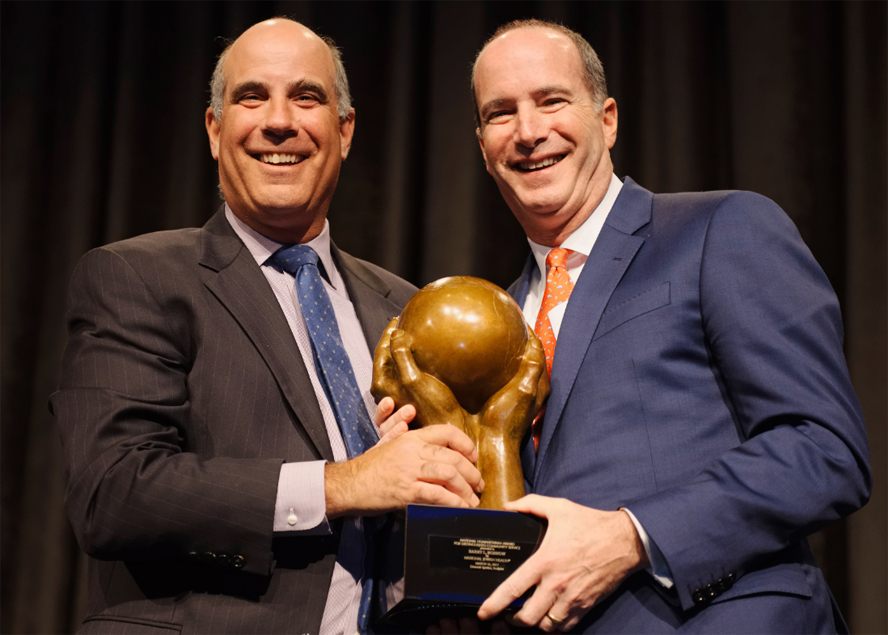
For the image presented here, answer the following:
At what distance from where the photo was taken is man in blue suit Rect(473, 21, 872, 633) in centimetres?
146

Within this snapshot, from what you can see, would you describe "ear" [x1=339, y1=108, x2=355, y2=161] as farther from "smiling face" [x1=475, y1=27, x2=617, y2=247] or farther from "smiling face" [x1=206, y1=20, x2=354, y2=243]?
"smiling face" [x1=475, y1=27, x2=617, y2=247]

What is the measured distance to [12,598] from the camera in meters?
3.36

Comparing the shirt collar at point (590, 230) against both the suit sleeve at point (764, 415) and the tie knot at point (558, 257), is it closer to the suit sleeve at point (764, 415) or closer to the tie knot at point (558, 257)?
the tie knot at point (558, 257)

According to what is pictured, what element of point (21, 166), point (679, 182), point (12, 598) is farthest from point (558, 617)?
point (21, 166)

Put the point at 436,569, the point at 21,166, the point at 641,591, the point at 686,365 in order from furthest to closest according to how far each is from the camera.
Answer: the point at 21,166 → the point at 686,365 → the point at 641,591 → the point at 436,569

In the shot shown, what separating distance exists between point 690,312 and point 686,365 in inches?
4.7

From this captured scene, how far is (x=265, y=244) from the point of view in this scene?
226 cm

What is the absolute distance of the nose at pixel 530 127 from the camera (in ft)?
6.58

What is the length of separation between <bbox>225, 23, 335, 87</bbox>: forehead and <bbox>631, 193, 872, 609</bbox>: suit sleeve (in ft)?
4.19

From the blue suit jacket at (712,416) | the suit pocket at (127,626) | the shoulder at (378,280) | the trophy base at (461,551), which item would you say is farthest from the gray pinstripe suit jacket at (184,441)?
the blue suit jacket at (712,416)

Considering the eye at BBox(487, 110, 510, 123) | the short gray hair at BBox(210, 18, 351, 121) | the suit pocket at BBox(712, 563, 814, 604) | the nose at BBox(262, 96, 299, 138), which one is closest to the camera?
Result: the suit pocket at BBox(712, 563, 814, 604)

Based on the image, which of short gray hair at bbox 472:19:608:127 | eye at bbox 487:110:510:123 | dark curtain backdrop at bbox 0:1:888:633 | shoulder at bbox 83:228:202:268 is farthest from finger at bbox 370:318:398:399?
dark curtain backdrop at bbox 0:1:888:633

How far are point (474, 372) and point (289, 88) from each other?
116 centimetres

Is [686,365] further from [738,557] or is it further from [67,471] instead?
[67,471]
